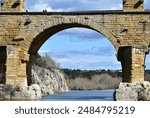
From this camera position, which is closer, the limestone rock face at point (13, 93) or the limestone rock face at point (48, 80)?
the limestone rock face at point (13, 93)

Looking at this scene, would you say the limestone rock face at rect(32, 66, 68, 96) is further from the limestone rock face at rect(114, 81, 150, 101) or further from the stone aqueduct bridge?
the limestone rock face at rect(114, 81, 150, 101)

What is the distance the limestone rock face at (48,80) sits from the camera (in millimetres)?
53369

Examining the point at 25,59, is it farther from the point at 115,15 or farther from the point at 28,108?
the point at 28,108

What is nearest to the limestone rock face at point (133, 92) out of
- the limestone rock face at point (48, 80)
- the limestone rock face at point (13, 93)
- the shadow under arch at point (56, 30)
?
the shadow under arch at point (56, 30)

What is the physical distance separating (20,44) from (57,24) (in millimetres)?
2234

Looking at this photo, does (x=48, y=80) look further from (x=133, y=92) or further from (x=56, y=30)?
(x=133, y=92)

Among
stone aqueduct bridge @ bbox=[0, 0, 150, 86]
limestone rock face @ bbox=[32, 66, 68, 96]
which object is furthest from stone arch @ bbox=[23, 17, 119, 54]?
limestone rock face @ bbox=[32, 66, 68, 96]

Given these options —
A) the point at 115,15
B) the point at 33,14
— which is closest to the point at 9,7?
the point at 33,14

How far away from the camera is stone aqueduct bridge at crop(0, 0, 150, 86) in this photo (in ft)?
69.8

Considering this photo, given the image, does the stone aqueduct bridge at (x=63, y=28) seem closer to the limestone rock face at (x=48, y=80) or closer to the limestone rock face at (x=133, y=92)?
the limestone rock face at (x=133, y=92)

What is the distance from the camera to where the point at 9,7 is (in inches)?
889

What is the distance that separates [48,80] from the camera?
6122 cm

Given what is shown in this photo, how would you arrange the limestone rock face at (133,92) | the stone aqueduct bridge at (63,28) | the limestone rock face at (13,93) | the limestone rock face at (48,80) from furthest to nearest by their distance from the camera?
the limestone rock face at (48,80), the limestone rock face at (13,93), the stone aqueduct bridge at (63,28), the limestone rock face at (133,92)

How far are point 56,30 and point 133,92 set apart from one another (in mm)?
5888
